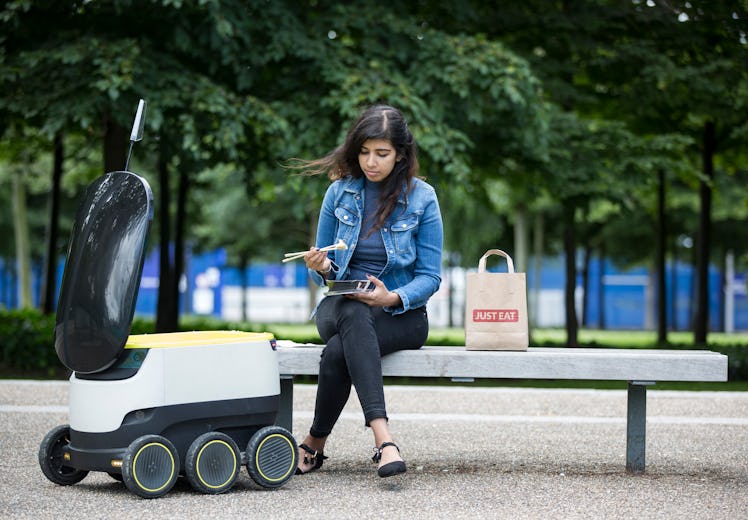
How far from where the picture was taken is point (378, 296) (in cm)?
492

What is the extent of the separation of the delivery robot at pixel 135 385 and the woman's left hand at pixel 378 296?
0.55 m

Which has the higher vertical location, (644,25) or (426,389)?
(644,25)

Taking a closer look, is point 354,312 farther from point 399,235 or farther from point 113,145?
point 113,145

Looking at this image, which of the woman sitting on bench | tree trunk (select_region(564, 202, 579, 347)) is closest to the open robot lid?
the woman sitting on bench

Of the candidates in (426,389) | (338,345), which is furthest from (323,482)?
(426,389)

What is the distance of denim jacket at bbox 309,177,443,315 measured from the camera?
515 centimetres

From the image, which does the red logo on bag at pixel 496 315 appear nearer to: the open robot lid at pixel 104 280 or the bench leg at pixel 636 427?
the bench leg at pixel 636 427

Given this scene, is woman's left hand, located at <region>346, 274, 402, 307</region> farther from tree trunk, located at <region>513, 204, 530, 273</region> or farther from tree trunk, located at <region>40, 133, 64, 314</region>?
tree trunk, located at <region>513, 204, 530, 273</region>

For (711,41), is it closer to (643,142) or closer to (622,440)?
(643,142)

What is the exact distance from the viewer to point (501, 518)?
4.18m

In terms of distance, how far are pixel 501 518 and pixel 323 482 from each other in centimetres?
108

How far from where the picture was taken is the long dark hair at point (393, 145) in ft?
16.7

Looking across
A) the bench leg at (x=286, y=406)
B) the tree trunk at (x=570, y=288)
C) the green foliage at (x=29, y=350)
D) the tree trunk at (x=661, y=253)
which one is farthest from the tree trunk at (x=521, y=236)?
the bench leg at (x=286, y=406)

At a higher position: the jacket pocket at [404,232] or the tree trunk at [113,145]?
the tree trunk at [113,145]
